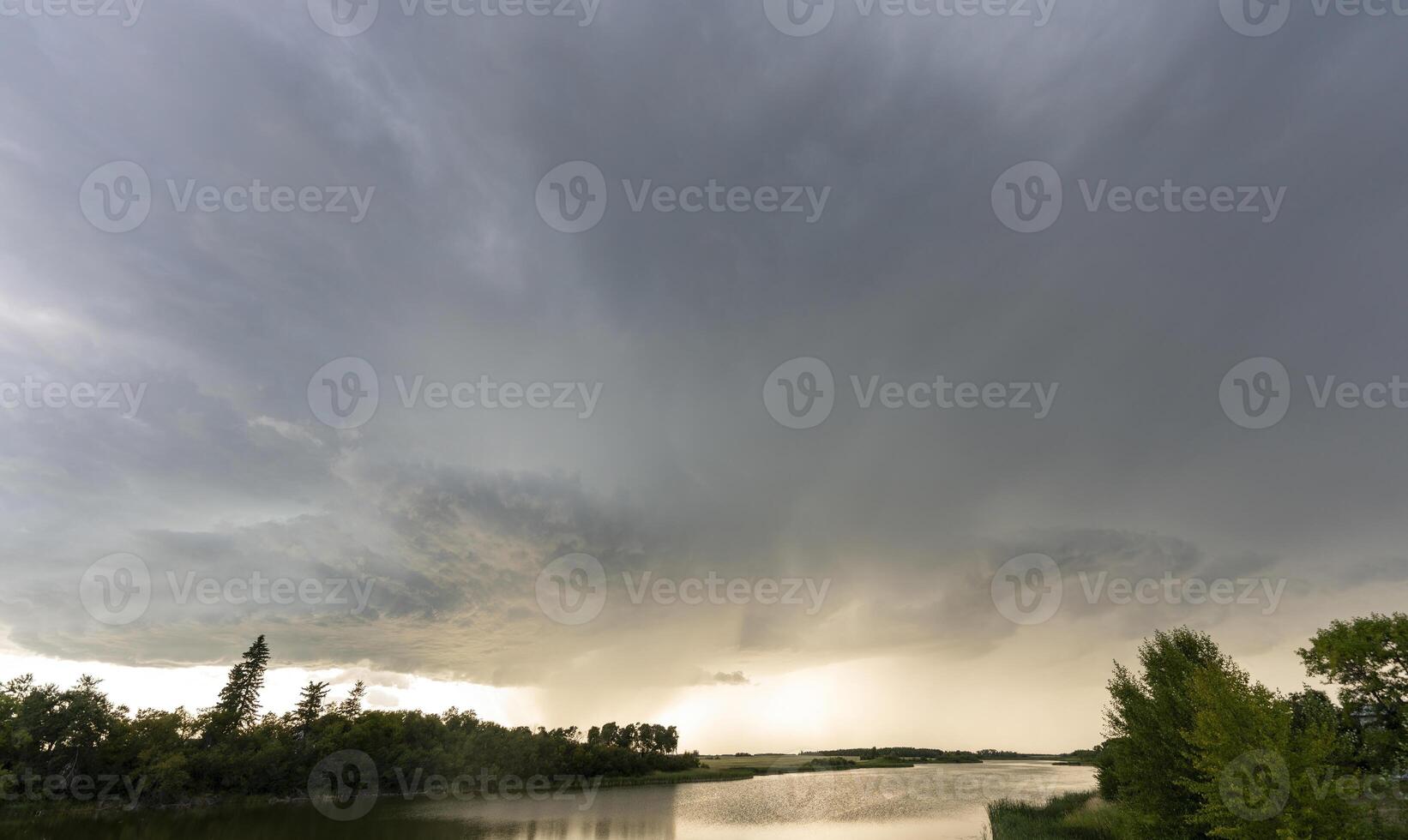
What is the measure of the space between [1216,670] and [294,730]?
139 meters

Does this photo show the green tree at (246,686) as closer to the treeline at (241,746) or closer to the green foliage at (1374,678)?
the treeline at (241,746)

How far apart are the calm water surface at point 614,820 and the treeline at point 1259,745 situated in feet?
63.7

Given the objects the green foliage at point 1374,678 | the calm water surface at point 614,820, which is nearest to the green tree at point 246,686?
the calm water surface at point 614,820

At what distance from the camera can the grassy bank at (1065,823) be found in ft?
137

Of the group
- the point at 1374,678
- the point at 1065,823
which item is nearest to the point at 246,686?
the point at 1065,823

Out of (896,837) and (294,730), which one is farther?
(294,730)

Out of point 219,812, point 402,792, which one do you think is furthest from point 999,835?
point 402,792

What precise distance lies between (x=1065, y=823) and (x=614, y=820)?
46.2 m

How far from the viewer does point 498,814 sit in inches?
2881

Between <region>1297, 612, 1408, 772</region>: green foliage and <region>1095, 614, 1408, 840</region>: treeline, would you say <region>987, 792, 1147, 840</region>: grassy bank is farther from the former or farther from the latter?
<region>1297, 612, 1408, 772</region>: green foliage

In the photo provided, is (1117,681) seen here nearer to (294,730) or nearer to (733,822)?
(733,822)

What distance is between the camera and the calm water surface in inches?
2170

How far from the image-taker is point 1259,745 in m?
25.7

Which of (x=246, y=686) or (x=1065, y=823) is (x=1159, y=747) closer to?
(x=1065, y=823)
